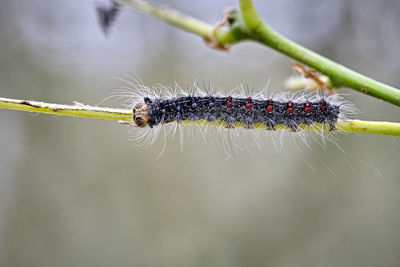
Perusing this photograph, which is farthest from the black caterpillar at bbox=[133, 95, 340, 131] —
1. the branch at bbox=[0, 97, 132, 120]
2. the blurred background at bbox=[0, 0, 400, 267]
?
the blurred background at bbox=[0, 0, 400, 267]

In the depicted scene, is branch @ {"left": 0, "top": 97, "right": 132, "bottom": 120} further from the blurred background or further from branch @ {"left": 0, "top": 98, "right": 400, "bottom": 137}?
the blurred background

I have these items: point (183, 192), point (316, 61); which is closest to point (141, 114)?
point (316, 61)

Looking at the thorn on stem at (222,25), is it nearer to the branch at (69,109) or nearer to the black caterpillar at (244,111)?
the branch at (69,109)

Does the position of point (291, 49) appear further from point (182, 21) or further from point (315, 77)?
point (182, 21)

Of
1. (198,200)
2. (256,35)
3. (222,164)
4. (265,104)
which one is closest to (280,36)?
(256,35)

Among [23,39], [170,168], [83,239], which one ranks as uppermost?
[23,39]

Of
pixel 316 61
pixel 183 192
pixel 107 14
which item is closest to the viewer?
pixel 316 61

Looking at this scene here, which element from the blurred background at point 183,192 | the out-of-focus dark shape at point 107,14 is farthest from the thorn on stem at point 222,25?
the blurred background at point 183,192

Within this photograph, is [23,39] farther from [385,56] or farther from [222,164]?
[385,56]
